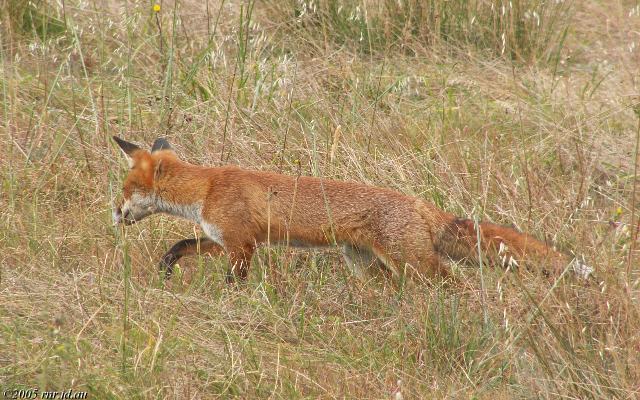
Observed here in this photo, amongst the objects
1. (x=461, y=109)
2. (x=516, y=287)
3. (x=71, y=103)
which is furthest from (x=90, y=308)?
(x=461, y=109)

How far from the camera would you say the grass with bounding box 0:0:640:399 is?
4.07m

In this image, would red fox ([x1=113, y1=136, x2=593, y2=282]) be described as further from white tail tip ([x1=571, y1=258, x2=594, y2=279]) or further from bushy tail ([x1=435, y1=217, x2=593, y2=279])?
white tail tip ([x1=571, y1=258, x2=594, y2=279])

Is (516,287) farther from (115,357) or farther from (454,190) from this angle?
(115,357)

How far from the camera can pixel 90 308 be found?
4.45 metres

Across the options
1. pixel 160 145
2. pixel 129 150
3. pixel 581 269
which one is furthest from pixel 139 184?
pixel 581 269

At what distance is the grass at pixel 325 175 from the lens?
4.07 m

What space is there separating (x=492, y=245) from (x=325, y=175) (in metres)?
1.46

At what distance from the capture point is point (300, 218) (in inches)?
218

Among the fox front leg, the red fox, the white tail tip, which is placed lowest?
the fox front leg

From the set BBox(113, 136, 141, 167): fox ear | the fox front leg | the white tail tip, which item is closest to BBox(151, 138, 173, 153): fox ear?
BBox(113, 136, 141, 167): fox ear

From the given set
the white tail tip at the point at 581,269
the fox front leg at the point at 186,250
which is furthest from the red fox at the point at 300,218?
the white tail tip at the point at 581,269

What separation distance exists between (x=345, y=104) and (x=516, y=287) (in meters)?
2.82

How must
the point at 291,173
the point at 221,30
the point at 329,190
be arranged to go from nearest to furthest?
1. the point at 329,190
2. the point at 291,173
3. the point at 221,30

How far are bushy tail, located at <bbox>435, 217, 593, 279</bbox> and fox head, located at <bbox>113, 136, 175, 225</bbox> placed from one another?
164cm
